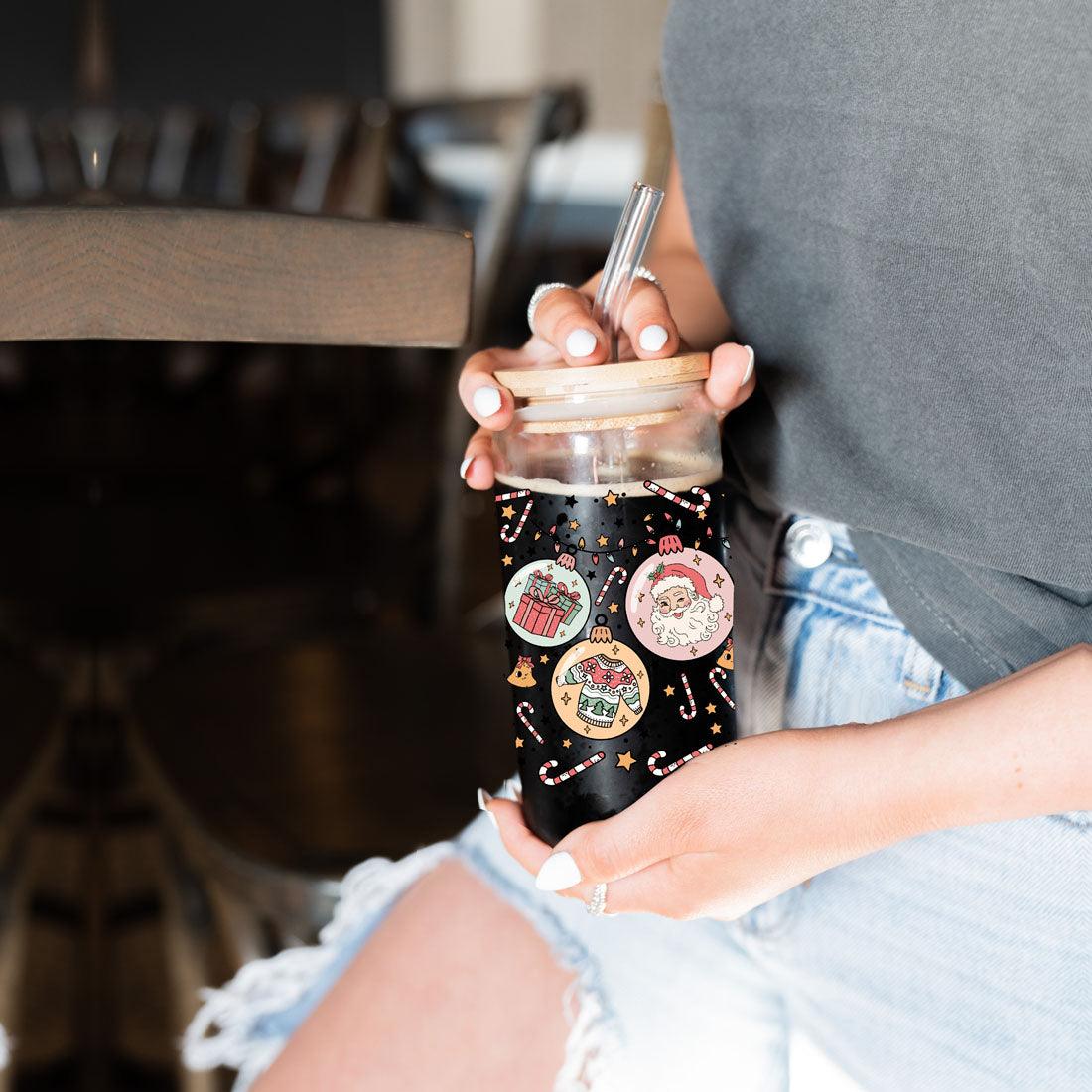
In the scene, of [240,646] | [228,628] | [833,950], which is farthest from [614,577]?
[228,628]

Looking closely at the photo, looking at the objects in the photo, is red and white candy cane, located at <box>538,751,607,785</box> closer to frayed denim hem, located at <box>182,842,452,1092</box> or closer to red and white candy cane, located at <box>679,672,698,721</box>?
red and white candy cane, located at <box>679,672,698,721</box>

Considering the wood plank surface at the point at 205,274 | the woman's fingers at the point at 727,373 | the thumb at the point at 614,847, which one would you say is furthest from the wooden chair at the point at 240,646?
the thumb at the point at 614,847

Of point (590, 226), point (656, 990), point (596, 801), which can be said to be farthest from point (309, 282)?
point (590, 226)

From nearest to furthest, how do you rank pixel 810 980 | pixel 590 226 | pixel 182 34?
pixel 810 980 < pixel 590 226 < pixel 182 34

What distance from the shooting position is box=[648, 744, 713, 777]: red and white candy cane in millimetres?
511

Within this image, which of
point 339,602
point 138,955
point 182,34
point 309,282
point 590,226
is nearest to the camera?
point 309,282

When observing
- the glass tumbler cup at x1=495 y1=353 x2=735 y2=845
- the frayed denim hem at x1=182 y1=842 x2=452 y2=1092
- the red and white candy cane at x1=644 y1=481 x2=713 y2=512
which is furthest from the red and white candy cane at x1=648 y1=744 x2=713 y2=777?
the frayed denim hem at x1=182 y1=842 x2=452 y2=1092

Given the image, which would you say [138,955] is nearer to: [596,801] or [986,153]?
[596,801]

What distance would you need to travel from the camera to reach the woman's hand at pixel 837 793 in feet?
1.56

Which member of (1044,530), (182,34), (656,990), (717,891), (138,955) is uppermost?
(182,34)

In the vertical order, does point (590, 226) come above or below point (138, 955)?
above

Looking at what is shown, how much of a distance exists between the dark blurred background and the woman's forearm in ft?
0.93

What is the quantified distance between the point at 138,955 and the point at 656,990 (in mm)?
559

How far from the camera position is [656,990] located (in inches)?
24.8
